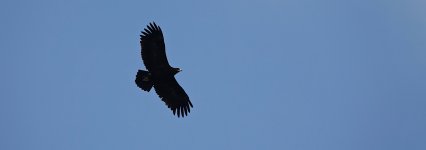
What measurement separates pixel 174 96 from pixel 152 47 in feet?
8.47

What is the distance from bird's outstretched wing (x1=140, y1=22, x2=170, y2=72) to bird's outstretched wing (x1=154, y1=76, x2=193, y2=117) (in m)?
1.43

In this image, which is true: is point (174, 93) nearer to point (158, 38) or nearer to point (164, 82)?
point (164, 82)

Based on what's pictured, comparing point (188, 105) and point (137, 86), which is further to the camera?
point (188, 105)

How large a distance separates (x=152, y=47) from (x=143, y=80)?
1.24m

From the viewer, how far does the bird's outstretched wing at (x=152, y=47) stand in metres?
25.0

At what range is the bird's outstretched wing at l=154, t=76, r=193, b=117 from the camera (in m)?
26.4

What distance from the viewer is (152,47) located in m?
25.0

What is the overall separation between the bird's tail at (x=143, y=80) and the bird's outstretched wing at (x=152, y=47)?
27cm

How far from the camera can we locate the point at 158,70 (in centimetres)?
2534

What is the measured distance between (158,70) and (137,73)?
84 centimetres

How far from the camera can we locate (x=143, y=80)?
82.4ft

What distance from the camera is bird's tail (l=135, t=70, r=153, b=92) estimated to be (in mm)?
24953

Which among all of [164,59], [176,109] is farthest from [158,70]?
[176,109]

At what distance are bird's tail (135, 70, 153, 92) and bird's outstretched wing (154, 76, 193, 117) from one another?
0.94m
